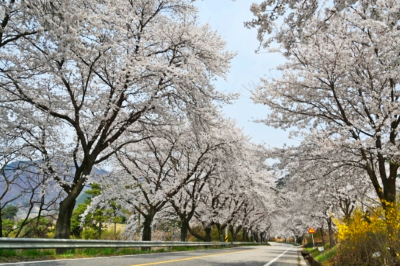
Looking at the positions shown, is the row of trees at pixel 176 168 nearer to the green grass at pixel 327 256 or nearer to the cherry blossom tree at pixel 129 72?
the cherry blossom tree at pixel 129 72

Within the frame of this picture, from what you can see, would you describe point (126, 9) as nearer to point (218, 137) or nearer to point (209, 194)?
point (218, 137)

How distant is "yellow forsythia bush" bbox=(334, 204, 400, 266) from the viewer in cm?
710

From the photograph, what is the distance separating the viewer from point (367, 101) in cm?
1088

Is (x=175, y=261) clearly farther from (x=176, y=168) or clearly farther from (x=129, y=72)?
(x=176, y=168)

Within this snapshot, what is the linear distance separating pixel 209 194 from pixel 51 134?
18309 millimetres

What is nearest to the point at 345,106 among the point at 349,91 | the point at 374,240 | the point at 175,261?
the point at 349,91

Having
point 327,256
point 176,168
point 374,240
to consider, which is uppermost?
point 176,168

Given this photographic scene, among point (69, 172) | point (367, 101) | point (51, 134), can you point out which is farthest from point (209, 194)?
point (367, 101)

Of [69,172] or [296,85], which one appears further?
[69,172]

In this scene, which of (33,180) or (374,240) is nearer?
(374,240)

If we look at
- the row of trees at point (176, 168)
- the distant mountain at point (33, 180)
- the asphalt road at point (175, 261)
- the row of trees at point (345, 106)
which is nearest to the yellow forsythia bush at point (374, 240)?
the row of trees at point (345, 106)

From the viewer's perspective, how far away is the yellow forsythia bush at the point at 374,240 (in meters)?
7.10

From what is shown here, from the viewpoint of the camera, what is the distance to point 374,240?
7.91 meters

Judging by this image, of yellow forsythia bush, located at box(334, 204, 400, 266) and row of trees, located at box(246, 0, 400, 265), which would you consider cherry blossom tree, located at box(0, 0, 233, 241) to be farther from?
yellow forsythia bush, located at box(334, 204, 400, 266)
